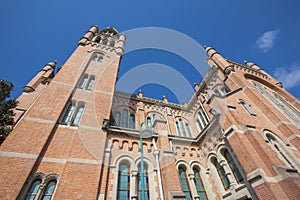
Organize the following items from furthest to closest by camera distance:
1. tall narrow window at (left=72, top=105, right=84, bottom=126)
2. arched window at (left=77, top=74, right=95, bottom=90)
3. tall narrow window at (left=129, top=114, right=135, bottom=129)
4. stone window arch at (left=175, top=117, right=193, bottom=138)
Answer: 1. stone window arch at (left=175, top=117, right=193, bottom=138)
2. tall narrow window at (left=129, top=114, right=135, bottom=129)
3. arched window at (left=77, top=74, right=95, bottom=90)
4. tall narrow window at (left=72, top=105, right=84, bottom=126)

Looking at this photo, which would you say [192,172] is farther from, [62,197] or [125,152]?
[62,197]

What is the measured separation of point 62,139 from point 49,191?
2.72 metres

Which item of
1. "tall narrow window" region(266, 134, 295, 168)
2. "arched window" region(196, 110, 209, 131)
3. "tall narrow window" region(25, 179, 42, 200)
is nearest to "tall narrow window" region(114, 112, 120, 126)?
"tall narrow window" region(25, 179, 42, 200)

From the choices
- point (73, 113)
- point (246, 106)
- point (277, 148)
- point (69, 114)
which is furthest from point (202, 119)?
point (69, 114)

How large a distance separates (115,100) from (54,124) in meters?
8.23

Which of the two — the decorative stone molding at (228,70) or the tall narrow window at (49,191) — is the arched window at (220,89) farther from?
the tall narrow window at (49,191)

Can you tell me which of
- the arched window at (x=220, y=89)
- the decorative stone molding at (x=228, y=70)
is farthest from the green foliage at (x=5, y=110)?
the decorative stone molding at (x=228, y=70)

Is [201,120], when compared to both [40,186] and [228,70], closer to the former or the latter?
[228,70]

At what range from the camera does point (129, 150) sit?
9906 mm

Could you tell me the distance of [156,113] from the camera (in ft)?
59.5

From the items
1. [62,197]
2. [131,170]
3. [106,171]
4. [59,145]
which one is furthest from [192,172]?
[59,145]

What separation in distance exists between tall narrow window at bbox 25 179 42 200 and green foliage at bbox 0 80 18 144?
136 inches

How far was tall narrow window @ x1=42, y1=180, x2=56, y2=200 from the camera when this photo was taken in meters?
6.82

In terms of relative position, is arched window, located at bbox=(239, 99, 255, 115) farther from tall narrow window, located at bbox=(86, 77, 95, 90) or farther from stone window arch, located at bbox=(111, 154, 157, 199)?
tall narrow window, located at bbox=(86, 77, 95, 90)
